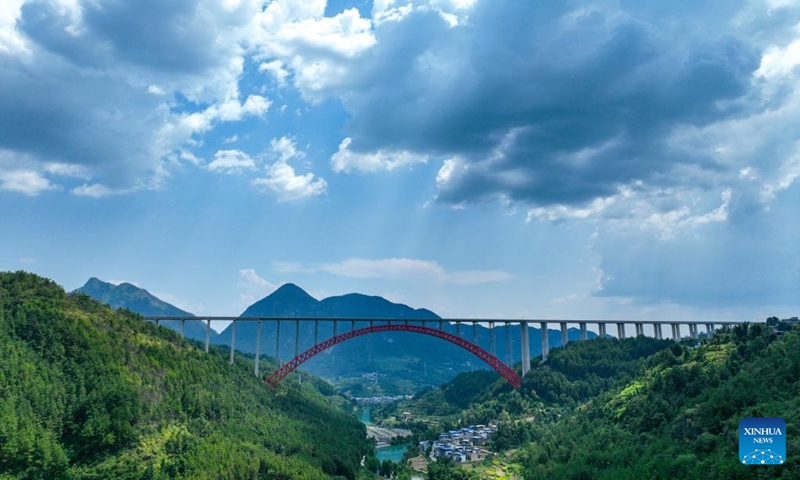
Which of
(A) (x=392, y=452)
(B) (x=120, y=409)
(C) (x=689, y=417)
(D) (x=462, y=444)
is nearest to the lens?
(C) (x=689, y=417)

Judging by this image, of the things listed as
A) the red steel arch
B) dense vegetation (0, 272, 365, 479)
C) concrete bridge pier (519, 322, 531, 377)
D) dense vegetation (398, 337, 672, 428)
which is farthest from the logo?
concrete bridge pier (519, 322, 531, 377)

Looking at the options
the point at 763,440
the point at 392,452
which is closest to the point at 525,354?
the point at 392,452

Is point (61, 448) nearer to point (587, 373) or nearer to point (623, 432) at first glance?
point (623, 432)

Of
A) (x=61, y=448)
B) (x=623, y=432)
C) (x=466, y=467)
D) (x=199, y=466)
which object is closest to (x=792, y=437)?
(x=623, y=432)

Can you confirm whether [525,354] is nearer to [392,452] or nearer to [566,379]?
[566,379]

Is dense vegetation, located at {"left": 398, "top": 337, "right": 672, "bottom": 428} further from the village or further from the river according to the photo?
the river

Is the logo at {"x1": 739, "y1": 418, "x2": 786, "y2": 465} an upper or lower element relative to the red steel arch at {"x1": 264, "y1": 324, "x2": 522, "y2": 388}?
lower
